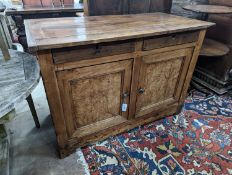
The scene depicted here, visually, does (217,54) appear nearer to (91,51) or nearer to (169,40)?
(169,40)

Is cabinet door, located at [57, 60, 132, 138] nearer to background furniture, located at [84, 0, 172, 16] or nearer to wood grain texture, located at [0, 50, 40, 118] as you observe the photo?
wood grain texture, located at [0, 50, 40, 118]

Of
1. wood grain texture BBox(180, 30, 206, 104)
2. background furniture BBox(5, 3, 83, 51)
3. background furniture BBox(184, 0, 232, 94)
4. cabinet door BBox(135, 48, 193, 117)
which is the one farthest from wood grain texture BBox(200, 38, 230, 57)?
background furniture BBox(5, 3, 83, 51)

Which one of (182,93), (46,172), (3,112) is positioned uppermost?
(3,112)

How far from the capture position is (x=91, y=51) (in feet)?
3.15

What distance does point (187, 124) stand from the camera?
1.62m

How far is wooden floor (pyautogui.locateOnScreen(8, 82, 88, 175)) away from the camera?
1.21m

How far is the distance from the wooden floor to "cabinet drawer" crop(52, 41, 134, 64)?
77 centimetres

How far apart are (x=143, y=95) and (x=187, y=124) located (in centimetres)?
58

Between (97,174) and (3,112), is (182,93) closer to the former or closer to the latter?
(97,174)

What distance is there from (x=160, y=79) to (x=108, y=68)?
50 centimetres

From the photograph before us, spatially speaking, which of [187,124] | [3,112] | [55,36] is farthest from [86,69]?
[187,124]

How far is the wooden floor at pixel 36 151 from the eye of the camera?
1.21 m

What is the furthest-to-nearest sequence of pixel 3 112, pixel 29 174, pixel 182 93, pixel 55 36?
pixel 182 93 < pixel 29 174 < pixel 55 36 < pixel 3 112

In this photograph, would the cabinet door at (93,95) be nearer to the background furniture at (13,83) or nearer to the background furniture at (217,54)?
the background furniture at (13,83)
